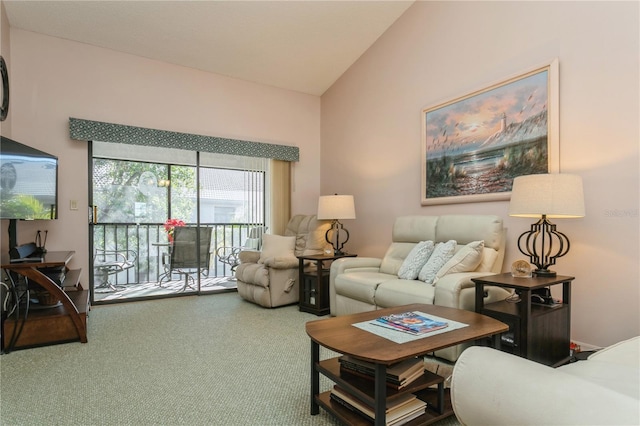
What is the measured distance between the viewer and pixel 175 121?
4.44 meters

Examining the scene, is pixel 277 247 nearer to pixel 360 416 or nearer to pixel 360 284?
pixel 360 284

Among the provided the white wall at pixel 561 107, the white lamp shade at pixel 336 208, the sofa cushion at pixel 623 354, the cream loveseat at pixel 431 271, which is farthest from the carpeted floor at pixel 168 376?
the white wall at pixel 561 107

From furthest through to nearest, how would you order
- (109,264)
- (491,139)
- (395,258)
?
(109,264) < (395,258) < (491,139)

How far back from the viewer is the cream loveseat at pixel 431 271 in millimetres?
2443

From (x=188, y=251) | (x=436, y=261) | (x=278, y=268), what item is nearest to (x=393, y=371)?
(x=436, y=261)

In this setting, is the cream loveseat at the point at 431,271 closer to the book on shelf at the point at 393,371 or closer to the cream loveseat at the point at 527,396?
the book on shelf at the point at 393,371

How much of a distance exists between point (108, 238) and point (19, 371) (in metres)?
3.14

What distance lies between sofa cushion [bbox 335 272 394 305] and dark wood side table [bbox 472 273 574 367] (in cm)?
88

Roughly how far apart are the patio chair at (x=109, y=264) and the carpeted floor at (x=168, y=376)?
1.45m

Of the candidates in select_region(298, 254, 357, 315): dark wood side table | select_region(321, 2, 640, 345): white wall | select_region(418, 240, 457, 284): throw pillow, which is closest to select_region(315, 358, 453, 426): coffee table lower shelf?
select_region(418, 240, 457, 284): throw pillow

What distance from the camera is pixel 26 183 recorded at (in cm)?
302

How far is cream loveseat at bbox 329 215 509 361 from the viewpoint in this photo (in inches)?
96.2

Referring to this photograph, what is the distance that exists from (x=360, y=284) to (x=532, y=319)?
1328 millimetres

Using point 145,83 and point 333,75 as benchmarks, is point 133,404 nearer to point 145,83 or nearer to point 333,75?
point 145,83
